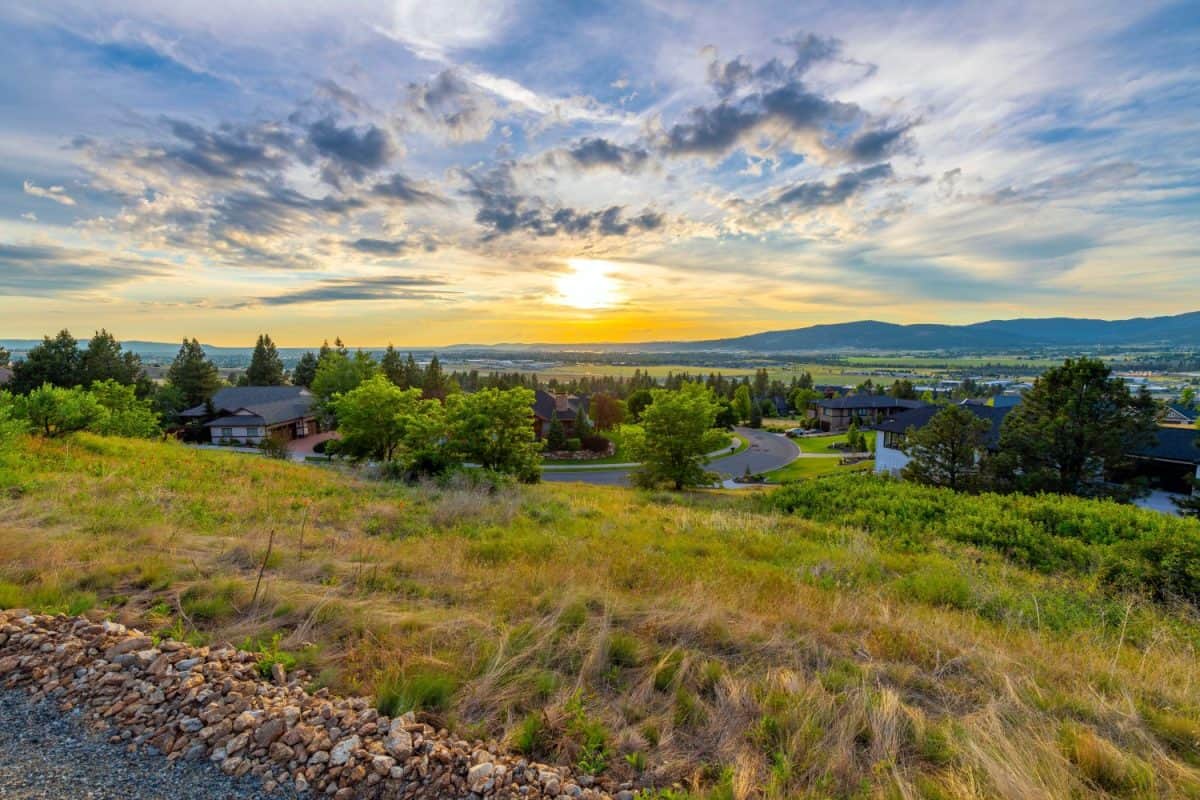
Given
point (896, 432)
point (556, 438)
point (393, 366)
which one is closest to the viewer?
point (896, 432)

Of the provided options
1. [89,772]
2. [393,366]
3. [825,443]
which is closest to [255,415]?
[393,366]

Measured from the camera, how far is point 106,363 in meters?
47.0

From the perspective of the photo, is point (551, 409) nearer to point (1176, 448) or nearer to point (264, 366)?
point (264, 366)

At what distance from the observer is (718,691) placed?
158 inches

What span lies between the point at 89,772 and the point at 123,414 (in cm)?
3287

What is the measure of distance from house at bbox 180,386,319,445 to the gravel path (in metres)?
46.4

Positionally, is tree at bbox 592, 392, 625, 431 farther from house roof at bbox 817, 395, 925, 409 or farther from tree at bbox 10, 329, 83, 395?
tree at bbox 10, 329, 83, 395

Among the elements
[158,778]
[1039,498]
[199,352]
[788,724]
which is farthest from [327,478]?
[199,352]

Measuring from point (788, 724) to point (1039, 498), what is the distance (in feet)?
46.6

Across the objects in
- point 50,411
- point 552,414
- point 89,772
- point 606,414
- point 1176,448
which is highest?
point 50,411

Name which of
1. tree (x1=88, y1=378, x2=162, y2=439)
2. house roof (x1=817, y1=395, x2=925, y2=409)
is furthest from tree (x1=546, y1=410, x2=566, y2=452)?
house roof (x1=817, y1=395, x2=925, y2=409)

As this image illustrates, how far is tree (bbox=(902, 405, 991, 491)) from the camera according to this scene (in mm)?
20719

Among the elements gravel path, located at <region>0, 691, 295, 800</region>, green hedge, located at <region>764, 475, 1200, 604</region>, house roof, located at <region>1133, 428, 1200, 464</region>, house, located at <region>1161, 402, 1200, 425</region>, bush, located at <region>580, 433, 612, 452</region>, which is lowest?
bush, located at <region>580, 433, 612, 452</region>

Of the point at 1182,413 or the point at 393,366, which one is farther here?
the point at 393,366
